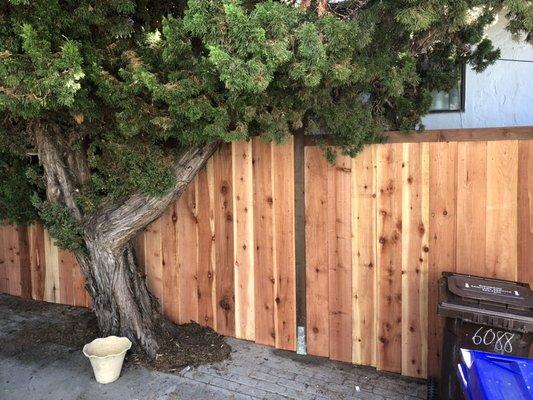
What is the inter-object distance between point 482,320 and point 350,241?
4.29 ft

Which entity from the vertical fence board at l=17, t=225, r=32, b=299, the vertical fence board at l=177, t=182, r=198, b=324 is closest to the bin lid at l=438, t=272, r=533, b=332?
→ the vertical fence board at l=177, t=182, r=198, b=324

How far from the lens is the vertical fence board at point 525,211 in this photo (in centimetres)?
327

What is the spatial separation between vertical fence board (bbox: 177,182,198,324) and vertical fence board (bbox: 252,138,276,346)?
0.72 m

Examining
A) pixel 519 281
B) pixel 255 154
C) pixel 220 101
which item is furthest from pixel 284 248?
pixel 519 281

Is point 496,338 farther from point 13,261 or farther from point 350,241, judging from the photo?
point 13,261

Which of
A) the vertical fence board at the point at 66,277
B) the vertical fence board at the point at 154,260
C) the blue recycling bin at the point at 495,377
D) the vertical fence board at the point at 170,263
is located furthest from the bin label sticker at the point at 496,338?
the vertical fence board at the point at 66,277

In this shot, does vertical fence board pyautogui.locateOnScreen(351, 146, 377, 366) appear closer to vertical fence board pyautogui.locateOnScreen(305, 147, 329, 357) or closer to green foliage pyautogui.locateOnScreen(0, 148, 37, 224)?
vertical fence board pyautogui.locateOnScreen(305, 147, 329, 357)

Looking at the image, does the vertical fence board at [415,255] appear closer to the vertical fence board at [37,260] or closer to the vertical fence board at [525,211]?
the vertical fence board at [525,211]

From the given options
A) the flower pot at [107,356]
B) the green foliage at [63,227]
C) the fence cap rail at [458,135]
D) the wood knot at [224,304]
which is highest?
the fence cap rail at [458,135]

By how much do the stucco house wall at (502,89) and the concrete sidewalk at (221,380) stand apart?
314cm

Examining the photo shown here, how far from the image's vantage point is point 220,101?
10.0ft

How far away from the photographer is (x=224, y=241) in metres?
4.49

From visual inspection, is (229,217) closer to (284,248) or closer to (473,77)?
(284,248)

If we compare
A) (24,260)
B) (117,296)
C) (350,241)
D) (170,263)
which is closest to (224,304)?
(170,263)
